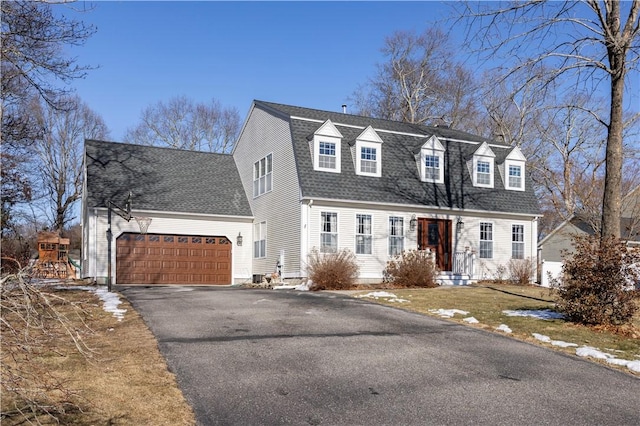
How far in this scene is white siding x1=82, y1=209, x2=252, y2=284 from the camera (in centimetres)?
2230

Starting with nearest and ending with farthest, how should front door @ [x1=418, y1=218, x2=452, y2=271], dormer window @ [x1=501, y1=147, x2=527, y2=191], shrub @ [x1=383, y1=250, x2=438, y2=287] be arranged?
shrub @ [x1=383, y1=250, x2=438, y2=287], front door @ [x1=418, y1=218, x2=452, y2=271], dormer window @ [x1=501, y1=147, x2=527, y2=191]

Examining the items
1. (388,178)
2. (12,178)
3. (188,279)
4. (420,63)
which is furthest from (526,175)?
(12,178)

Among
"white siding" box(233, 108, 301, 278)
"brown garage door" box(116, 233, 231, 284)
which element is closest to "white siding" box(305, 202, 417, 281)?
"white siding" box(233, 108, 301, 278)

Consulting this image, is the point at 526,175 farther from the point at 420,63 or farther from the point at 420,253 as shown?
the point at 420,63

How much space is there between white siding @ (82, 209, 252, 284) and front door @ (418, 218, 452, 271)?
298 inches

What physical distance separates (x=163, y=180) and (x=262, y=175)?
444 cm

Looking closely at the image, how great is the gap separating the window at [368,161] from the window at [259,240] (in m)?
4.83

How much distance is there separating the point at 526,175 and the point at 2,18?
22163 mm

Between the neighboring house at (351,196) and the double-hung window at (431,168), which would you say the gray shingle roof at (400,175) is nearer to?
the neighboring house at (351,196)

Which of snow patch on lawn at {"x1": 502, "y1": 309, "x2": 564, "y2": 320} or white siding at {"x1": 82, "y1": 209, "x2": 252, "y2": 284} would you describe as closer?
snow patch on lawn at {"x1": 502, "y1": 309, "x2": 564, "y2": 320}

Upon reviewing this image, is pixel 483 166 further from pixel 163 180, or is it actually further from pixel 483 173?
pixel 163 180

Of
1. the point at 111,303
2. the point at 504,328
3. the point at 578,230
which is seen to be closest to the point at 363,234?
the point at 111,303

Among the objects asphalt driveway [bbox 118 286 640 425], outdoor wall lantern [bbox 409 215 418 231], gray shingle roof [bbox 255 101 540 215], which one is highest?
gray shingle roof [bbox 255 101 540 215]

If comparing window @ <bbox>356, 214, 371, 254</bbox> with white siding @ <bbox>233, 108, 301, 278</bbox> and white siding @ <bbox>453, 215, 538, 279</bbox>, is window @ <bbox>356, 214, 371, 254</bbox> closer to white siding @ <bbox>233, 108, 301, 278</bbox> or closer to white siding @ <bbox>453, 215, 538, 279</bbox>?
white siding @ <bbox>233, 108, 301, 278</bbox>
